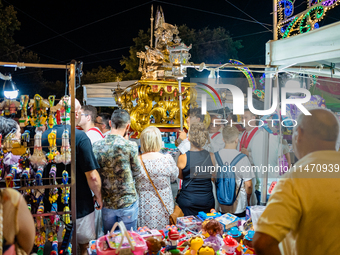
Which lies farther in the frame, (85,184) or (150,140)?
(150,140)

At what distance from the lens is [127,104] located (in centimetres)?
380

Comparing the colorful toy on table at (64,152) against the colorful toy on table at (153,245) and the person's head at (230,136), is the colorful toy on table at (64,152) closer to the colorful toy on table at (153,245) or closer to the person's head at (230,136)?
the colorful toy on table at (153,245)

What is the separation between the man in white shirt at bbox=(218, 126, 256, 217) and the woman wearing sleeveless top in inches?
7.5

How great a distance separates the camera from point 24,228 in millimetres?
1006

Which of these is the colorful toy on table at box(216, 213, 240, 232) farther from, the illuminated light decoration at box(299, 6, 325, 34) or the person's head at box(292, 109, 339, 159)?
the illuminated light decoration at box(299, 6, 325, 34)

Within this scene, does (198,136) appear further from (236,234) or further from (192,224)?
(236,234)

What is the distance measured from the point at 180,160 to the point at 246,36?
14.0 meters

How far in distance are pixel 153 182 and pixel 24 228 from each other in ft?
4.77

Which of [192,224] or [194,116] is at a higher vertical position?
[194,116]

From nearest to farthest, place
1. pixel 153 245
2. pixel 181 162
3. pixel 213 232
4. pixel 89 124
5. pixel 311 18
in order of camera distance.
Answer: pixel 153 245, pixel 213 232, pixel 311 18, pixel 181 162, pixel 89 124

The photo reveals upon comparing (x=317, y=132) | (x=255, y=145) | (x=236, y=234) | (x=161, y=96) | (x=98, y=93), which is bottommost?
(x=236, y=234)

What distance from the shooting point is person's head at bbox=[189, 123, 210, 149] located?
103 inches

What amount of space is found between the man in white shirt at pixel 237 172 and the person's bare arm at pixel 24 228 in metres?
1.97

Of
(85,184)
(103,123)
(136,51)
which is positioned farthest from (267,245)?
(136,51)
